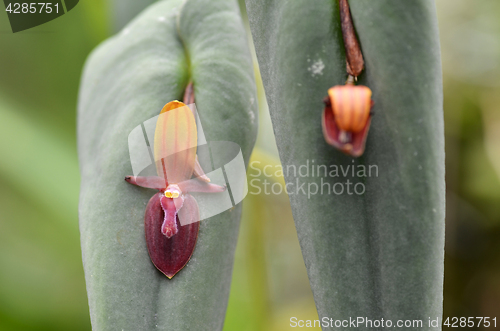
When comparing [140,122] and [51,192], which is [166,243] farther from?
[51,192]

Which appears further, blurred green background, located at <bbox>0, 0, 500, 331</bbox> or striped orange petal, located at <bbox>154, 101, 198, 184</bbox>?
blurred green background, located at <bbox>0, 0, 500, 331</bbox>

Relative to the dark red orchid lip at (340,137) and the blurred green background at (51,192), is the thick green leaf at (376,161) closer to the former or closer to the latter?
the dark red orchid lip at (340,137)

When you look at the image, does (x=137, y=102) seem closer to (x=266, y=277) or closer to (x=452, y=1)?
(x=266, y=277)

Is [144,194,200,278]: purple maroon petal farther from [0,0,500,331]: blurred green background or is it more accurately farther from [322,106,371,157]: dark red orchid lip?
[0,0,500,331]: blurred green background

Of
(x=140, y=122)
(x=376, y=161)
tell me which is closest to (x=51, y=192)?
(x=140, y=122)

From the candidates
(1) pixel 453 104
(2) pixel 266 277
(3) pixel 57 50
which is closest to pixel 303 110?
(2) pixel 266 277

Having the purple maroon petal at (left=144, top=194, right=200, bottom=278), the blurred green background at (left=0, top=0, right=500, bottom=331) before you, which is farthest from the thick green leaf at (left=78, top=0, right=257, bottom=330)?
the blurred green background at (left=0, top=0, right=500, bottom=331)

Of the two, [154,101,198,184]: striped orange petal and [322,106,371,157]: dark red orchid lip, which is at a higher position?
[322,106,371,157]: dark red orchid lip

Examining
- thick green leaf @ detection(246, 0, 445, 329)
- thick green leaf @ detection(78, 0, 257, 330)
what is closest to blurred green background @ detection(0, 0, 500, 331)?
thick green leaf @ detection(78, 0, 257, 330)
